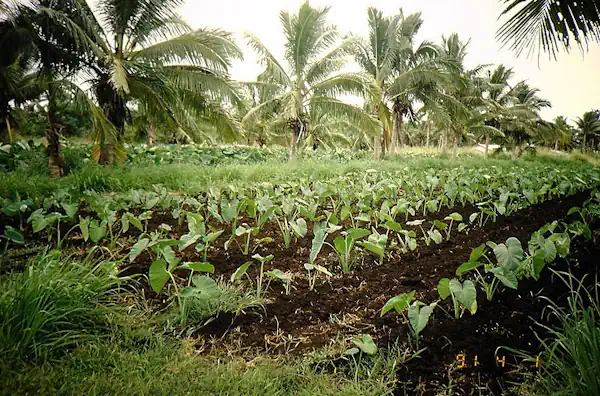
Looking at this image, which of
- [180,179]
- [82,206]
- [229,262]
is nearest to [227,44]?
[180,179]

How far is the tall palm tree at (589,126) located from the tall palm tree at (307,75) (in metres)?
50.3

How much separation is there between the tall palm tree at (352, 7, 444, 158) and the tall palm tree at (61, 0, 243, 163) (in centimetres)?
759

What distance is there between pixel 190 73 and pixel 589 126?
59.6 m

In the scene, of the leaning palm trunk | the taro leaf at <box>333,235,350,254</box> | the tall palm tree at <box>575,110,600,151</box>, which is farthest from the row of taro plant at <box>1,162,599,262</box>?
the tall palm tree at <box>575,110,600,151</box>

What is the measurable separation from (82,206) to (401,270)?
459 centimetres

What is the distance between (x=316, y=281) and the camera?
269 cm

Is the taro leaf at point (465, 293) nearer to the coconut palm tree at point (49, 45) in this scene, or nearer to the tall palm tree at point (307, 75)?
the coconut palm tree at point (49, 45)

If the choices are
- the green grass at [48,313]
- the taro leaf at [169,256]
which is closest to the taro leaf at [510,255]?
the taro leaf at [169,256]

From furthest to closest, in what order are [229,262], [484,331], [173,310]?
1. [229,262]
2. [173,310]
3. [484,331]

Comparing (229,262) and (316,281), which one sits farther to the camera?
(229,262)

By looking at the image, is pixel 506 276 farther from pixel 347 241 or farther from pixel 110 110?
pixel 110 110

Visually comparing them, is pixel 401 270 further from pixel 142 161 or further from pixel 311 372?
pixel 142 161

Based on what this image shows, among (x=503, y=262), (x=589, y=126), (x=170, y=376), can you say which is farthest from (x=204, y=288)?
(x=589, y=126)

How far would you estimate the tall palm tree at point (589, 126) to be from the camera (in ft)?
158
